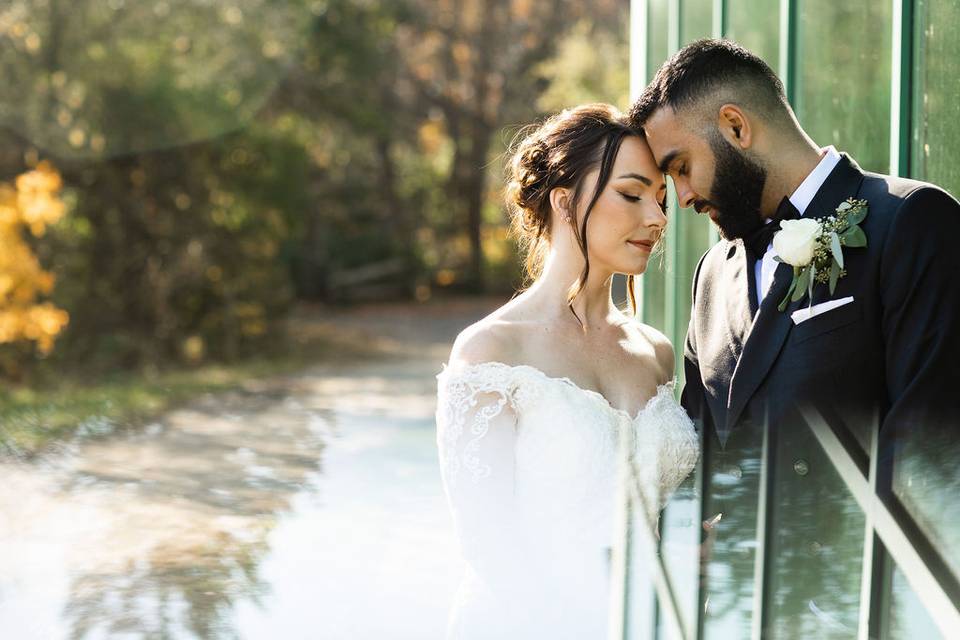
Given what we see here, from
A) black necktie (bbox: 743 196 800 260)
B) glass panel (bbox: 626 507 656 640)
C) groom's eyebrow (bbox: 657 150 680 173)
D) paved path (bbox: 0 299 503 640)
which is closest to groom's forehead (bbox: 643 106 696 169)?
groom's eyebrow (bbox: 657 150 680 173)

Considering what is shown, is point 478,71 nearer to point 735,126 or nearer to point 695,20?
point 695,20

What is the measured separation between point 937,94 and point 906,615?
1230 mm

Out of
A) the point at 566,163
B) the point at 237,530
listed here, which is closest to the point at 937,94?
the point at 566,163

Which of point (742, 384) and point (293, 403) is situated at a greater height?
point (742, 384)

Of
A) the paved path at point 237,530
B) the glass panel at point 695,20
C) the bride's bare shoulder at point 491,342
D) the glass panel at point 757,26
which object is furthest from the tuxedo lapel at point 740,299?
the paved path at point 237,530

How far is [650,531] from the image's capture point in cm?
306

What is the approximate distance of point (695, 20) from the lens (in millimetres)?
4988

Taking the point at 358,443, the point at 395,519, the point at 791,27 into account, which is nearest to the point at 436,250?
the point at 358,443

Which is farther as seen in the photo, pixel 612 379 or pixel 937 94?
pixel 612 379

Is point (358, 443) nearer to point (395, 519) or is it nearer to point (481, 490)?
point (395, 519)

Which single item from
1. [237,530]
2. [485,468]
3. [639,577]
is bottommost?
[237,530]

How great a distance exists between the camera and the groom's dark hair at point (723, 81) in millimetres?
2785

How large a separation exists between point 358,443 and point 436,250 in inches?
731

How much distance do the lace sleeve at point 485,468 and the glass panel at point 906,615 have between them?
967mm
